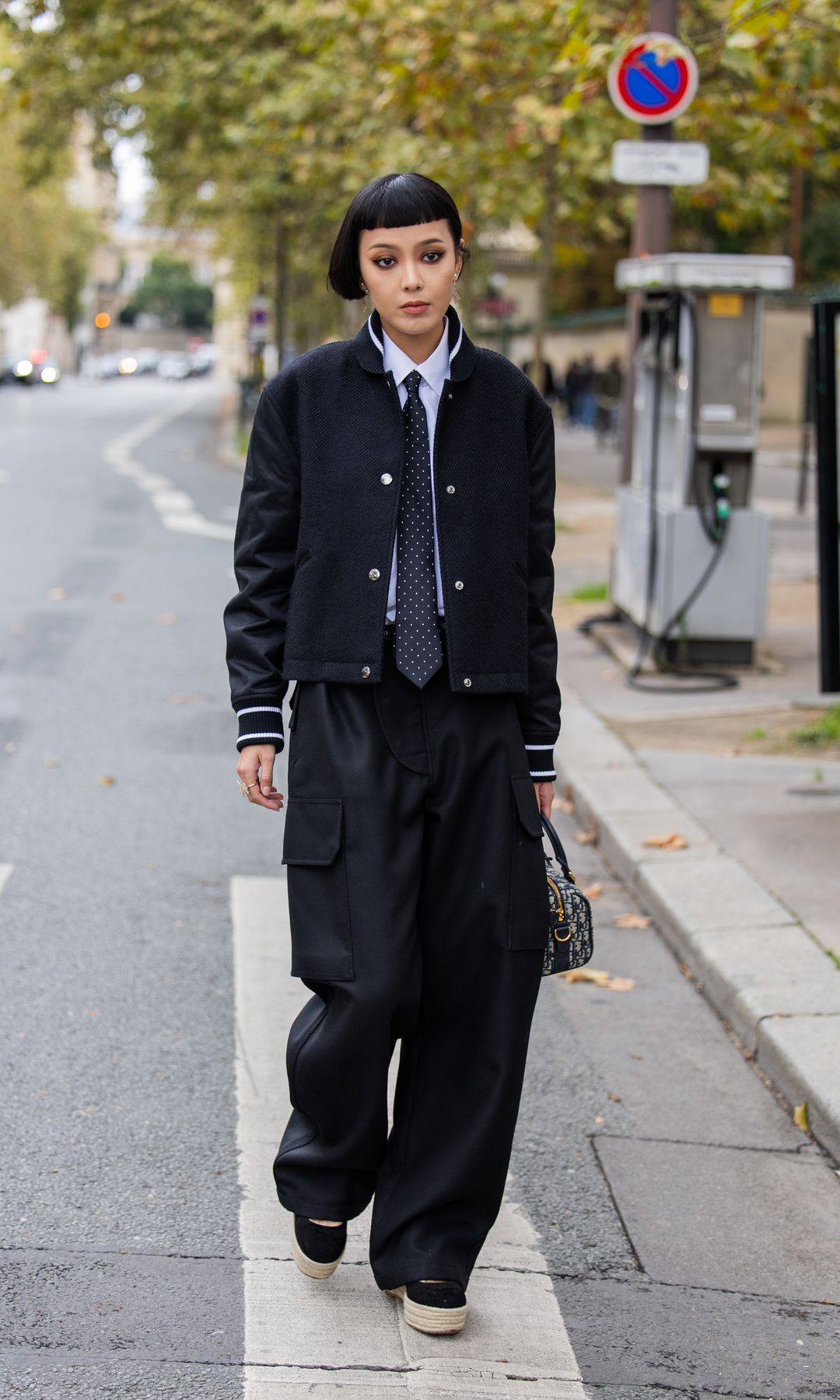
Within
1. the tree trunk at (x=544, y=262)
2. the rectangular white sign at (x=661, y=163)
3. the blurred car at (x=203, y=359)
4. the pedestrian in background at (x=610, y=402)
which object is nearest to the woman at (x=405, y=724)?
the rectangular white sign at (x=661, y=163)

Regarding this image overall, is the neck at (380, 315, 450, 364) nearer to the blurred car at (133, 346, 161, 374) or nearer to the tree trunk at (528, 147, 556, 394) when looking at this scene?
the tree trunk at (528, 147, 556, 394)

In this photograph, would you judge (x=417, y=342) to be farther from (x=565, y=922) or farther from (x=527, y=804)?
(x=565, y=922)

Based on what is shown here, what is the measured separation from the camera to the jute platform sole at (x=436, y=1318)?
302cm

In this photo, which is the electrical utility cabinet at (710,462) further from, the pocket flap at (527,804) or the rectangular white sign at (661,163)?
the pocket flap at (527,804)

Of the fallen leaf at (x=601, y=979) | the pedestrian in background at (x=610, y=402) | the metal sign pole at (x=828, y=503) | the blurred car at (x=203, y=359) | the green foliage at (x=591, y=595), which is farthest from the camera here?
the blurred car at (x=203, y=359)

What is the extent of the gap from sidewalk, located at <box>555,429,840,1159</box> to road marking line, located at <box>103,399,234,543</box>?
738 cm

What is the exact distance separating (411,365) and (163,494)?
64.1 feet

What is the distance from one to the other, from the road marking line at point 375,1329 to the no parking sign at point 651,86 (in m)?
7.13

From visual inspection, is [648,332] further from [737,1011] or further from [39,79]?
[39,79]

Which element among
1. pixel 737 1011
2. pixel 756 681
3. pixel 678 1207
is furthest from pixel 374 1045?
pixel 756 681

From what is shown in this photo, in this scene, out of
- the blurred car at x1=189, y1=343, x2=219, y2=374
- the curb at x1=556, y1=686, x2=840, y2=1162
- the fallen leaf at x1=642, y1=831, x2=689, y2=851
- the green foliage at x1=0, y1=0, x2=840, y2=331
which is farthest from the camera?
the blurred car at x1=189, y1=343, x2=219, y2=374

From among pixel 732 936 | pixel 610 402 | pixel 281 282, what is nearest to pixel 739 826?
pixel 732 936

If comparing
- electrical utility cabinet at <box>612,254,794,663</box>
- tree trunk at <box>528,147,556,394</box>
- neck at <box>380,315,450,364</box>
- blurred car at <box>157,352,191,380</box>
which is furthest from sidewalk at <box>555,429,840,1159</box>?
blurred car at <box>157,352,191,380</box>

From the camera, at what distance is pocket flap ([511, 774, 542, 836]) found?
300 centimetres
